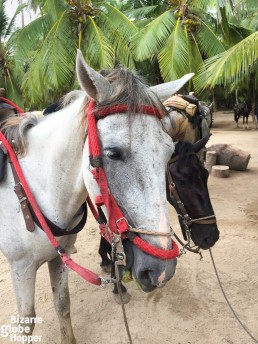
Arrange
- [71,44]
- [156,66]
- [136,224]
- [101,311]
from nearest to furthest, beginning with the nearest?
[136,224], [101,311], [71,44], [156,66]

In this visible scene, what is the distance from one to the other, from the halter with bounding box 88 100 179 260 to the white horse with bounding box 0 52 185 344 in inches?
0.8

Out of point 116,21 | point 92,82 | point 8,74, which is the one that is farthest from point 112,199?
point 8,74

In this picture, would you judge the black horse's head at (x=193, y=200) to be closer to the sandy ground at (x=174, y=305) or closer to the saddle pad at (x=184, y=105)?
the sandy ground at (x=174, y=305)

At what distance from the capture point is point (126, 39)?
29.0 feet

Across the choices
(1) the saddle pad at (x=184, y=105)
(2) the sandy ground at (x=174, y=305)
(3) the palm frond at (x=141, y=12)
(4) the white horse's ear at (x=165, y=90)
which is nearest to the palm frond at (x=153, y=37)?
(3) the palm frond at (x=141, y=12)

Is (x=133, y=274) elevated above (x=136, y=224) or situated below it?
below

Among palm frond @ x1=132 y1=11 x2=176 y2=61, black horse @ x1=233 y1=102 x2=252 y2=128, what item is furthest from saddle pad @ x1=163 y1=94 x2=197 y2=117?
black horse @ x1=233 y1=102 x2=252 y2=128

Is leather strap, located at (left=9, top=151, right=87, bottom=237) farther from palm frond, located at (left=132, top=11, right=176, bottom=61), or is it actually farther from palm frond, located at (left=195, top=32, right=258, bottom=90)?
palm frond, located at (left=132, top=11, right=176, bottom=61)

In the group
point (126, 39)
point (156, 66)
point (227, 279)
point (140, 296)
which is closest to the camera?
point (140, 296)

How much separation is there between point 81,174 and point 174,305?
6.37 ft

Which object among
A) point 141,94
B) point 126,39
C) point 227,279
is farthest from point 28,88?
point 141,94

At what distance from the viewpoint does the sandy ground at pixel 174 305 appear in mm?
2451

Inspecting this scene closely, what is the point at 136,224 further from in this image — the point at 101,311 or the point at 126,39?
the point at 126,39

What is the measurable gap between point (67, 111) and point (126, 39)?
816cm
